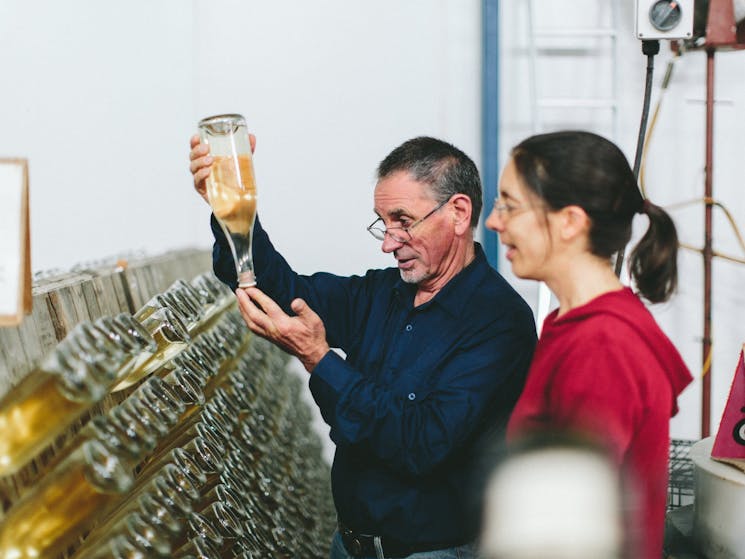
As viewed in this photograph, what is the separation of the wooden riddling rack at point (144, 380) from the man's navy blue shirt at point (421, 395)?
0.22m

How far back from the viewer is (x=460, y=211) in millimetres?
1921

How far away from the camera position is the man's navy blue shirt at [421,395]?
5.44ft

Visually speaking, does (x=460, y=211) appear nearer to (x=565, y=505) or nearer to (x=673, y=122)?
(x=565, y=505)

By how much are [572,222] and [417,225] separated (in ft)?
1.94

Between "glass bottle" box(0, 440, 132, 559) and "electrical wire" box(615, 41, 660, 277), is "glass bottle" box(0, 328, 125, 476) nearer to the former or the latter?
"glass bottle" box(0, 440, 132, 559)

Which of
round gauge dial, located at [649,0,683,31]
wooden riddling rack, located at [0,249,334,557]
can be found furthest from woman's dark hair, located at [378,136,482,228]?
round gauge dial, located at [649,0,683,31]

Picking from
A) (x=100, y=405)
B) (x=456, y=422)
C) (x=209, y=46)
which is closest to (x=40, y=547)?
(x=100, y=405)

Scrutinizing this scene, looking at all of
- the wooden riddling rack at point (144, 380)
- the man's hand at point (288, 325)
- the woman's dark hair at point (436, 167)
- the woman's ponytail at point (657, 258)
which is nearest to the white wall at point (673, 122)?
the wooden riddling rack at point (144, 380)

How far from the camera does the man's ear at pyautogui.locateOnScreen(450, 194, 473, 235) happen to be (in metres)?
1.91

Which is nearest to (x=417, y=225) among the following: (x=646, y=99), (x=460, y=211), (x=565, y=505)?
(x=460, y=211)

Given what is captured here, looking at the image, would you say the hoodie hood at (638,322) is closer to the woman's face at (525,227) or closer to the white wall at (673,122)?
the woman's face at (525,227)

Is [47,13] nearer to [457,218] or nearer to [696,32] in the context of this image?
[457,218]

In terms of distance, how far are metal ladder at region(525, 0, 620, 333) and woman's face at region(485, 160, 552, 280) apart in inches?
106

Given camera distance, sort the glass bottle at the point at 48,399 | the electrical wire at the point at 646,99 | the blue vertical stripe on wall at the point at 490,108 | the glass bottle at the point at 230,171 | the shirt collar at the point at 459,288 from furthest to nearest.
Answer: the blue vertical stripe on wall at the point at 490,108
the electrical wire at the point at 646,99
the shirt collar at the point at 459,288
the glass bottle at the point at 230,171
the glass bottle at the point at 48,399
